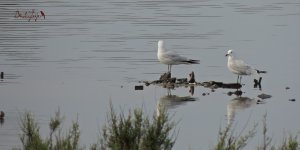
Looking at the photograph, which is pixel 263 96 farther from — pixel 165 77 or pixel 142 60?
pixel 142 60

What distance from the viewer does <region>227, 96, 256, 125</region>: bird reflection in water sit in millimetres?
18250

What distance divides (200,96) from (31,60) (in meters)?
7.16

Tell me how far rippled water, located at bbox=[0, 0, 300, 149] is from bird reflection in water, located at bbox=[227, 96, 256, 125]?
0.9 inches

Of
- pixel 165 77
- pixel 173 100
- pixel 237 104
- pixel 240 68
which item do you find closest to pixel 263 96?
pixel 237 104

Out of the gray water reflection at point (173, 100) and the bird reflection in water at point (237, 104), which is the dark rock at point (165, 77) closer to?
the gray water reflection at point (173, 100)

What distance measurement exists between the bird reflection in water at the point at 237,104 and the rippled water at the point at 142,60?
0.02 meters

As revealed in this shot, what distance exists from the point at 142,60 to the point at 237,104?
6880 millimetres

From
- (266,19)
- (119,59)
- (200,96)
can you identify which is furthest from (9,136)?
(266,19)

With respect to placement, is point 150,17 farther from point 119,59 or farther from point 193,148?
point 193,148

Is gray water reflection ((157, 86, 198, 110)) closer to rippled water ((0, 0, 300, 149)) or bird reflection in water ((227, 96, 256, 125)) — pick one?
rippled water ((0, 0, 300, 149))

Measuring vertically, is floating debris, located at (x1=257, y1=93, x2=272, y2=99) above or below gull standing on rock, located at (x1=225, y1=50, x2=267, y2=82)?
below

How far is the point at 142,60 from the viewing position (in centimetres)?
2573

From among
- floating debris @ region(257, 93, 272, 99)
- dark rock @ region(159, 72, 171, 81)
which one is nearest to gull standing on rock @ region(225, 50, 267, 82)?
floating debris @ region(257, 93, 272, 99)

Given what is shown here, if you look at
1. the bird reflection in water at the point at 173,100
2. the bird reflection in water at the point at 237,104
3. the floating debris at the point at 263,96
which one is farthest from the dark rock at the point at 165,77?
the floating debris at the point at 263,96
